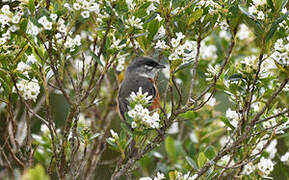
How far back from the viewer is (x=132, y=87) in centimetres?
486

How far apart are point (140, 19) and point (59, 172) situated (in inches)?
45.9

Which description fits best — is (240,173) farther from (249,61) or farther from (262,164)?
(249,61)

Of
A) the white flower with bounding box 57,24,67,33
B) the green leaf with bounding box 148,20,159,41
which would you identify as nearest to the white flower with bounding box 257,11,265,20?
the green leaf with bounding box 148,20,159,41

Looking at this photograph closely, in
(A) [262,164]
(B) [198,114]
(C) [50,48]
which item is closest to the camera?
(C) [50,48]

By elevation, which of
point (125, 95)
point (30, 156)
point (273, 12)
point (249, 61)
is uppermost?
point (125, 95)

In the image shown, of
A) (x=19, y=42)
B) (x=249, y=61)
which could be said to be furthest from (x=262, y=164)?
(x=19, y=42)

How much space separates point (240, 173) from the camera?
3.23 metres

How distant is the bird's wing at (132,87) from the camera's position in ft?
14.8

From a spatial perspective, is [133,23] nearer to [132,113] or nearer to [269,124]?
[132,113]

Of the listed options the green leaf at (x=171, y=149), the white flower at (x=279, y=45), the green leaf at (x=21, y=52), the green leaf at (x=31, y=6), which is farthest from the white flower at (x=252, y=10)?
the green leaf at (x=171, y=149)

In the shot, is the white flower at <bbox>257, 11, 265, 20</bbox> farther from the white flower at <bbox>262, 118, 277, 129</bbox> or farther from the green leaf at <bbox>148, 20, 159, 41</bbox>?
the white flower at <bbox>262, 118, 277, 129</bbox>

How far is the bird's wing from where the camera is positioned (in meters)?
4.52

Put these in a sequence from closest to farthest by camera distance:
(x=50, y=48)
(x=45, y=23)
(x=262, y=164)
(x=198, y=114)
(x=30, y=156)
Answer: (x=45, y=23) < (x=50, y=48) < (x=30, y=156) < (x=262, y=164) < (x=198, y=114)

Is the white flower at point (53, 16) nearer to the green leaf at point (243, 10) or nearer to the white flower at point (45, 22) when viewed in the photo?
the white flower at point (45, 22)
